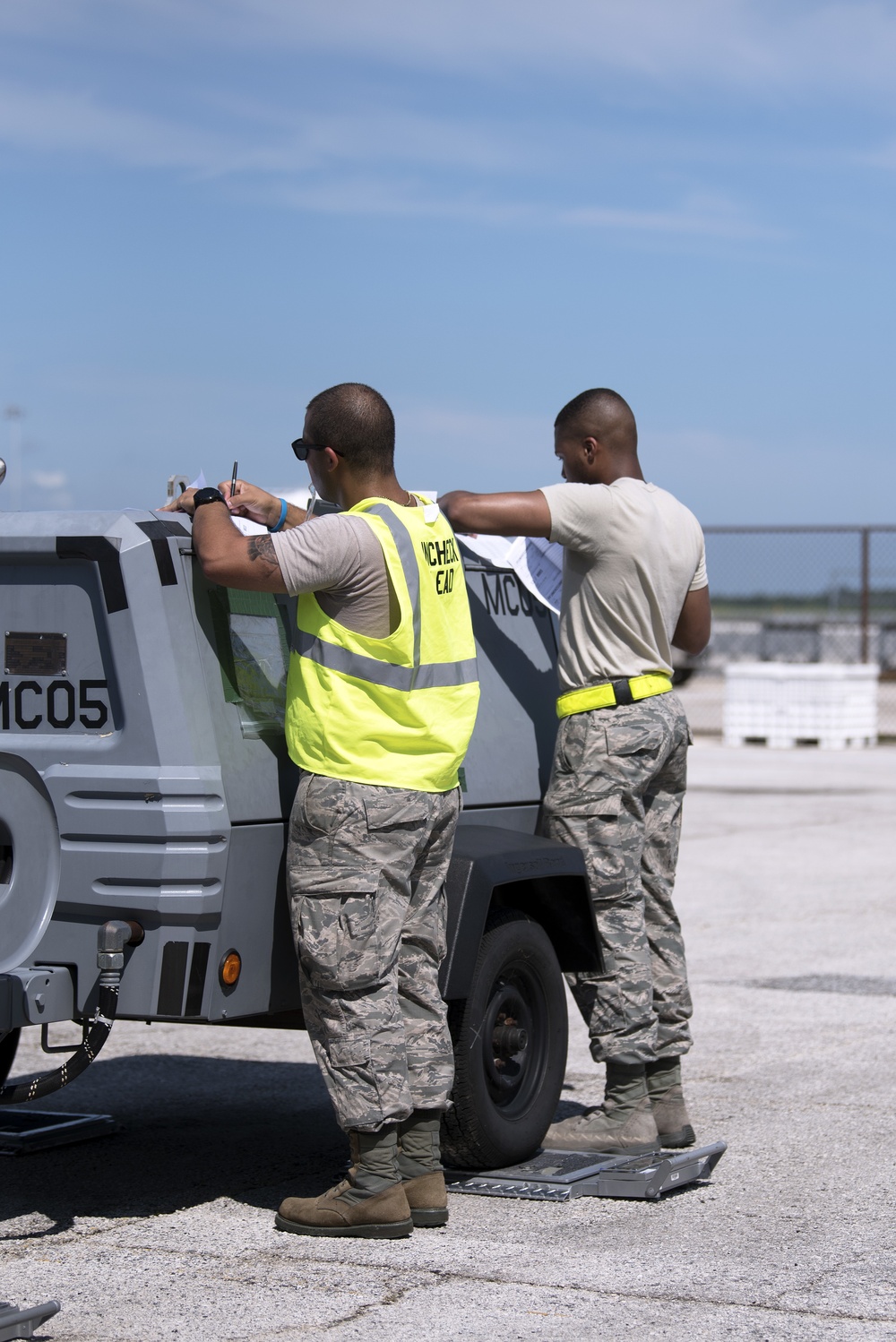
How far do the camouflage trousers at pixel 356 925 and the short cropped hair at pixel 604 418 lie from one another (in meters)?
1.42

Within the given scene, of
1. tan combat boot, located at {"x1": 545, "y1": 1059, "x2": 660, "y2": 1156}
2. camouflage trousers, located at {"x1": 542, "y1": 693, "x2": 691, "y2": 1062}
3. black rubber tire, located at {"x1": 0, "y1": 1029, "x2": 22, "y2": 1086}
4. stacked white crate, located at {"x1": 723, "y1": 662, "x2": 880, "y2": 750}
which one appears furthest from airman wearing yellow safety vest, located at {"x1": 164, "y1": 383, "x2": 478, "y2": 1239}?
stacked white crate, located at {"x1": 723, "y1": 662, "x2": 880, "y2": 750}

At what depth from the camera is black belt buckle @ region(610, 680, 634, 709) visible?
5.37 m

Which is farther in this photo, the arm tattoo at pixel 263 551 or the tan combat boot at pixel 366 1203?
the tan combat boot at pixel 366 1203

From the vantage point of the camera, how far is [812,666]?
2244 cm

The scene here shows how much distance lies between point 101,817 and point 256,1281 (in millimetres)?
1142

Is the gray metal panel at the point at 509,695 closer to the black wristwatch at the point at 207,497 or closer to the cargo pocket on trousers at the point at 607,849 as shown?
the cargo pocket on trousers at the point at 607,849

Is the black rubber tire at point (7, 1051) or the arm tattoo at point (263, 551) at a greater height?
the arm tattoo at point (263, 551)

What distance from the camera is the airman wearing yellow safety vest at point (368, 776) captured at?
4.49 m

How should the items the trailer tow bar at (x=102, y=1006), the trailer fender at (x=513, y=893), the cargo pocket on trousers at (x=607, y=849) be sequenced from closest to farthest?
the trailer tow bar at (x=102, y=1006) → the trailer fender at (x=513, y=893) → the cargo pocket on trousers at (x=607, y=849)

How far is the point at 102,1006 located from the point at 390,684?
1.05m

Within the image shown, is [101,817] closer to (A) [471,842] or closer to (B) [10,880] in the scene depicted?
(B) [10,880]

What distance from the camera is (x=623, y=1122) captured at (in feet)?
17.7

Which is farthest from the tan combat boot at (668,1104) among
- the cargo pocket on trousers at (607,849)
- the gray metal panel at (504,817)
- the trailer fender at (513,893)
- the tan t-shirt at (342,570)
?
the tan t-shirt at (342,570)

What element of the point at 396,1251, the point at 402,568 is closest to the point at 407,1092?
the point at 396,1251
